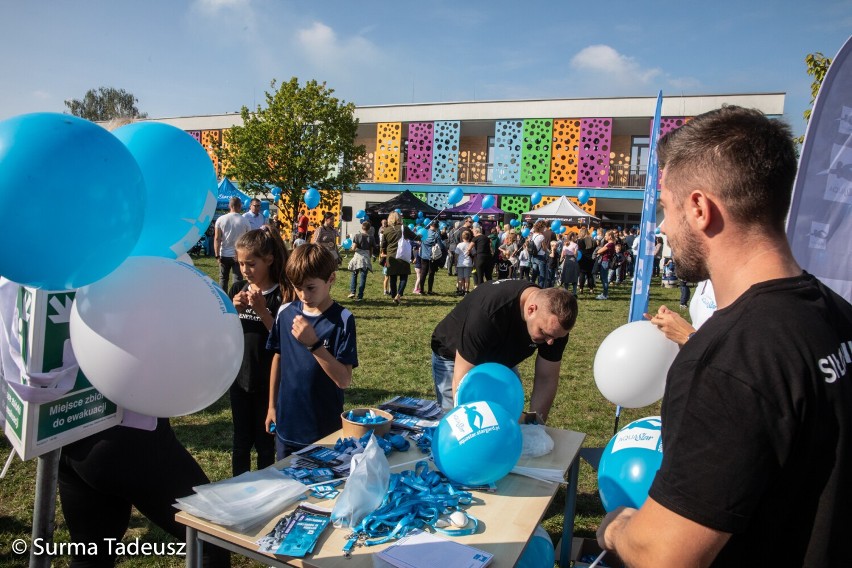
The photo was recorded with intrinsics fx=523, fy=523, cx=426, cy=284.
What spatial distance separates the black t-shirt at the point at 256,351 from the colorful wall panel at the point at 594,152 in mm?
23309

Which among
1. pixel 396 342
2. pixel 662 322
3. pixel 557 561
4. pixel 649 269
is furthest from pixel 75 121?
pixel 396 342

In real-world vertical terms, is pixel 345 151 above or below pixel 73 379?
above

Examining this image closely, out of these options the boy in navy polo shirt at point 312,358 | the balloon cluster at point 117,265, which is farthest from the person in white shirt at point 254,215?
the balloon cluster at point 117,265

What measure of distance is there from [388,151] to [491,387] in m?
26.6

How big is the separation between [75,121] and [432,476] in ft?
5.61

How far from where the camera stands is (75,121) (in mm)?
1394

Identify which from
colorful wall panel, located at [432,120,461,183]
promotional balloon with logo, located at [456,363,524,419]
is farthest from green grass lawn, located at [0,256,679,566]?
colorful wall panel, located at [432,120,461,183]

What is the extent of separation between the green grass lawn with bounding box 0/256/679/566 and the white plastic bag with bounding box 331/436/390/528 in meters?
0.75

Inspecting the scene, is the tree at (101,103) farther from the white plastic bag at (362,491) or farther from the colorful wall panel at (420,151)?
the white plastic bag at (362,491)

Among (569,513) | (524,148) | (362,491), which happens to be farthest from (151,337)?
(524,148)

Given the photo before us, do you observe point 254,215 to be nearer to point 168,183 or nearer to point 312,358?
point 312,358

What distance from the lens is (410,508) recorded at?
1905mm

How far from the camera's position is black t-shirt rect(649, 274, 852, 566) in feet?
3.36

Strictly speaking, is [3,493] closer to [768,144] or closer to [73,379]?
[73,379]
